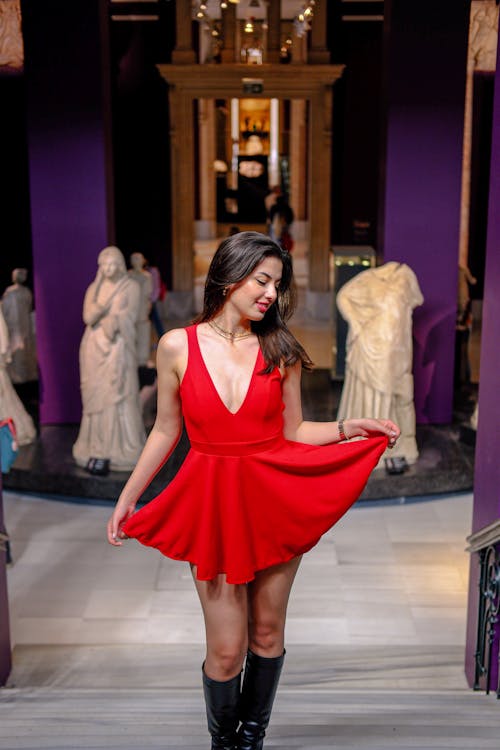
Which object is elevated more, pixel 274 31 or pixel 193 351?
pixel 274 31

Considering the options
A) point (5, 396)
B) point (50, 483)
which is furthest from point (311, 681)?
point (5, 396)

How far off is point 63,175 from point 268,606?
6.76 meters

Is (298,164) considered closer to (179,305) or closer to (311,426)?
(179,305)

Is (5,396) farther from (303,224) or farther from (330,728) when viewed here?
(303,224)

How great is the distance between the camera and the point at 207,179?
24062 mm

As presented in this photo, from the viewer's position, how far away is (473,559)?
17.6 ft

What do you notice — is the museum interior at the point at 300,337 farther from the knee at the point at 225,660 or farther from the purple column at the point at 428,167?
the knee at the point at 225,660

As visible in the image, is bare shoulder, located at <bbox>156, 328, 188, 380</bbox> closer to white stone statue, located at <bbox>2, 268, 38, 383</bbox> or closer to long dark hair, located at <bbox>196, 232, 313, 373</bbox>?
long dark hair, located at <bbox>196, 232, 313, 373</bbox>

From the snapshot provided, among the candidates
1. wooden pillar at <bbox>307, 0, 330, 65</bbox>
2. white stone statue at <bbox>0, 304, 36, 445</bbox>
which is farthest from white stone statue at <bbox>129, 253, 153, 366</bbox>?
wooden pillar at <bbox>307, 0, 330, 65</bbox>

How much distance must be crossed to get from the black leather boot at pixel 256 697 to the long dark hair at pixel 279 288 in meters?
1.03

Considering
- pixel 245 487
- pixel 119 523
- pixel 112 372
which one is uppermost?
pixel 245 487

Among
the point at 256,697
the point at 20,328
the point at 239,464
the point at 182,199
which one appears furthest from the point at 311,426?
the point at 182,199

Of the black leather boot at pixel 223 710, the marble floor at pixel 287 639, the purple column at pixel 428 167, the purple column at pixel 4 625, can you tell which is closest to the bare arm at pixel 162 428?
the black leather boot at pixel 223 710

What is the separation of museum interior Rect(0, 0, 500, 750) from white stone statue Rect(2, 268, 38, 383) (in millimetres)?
32
